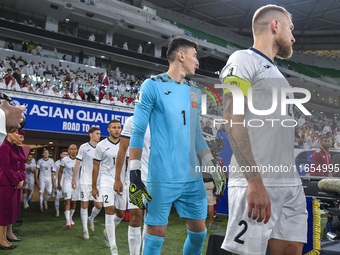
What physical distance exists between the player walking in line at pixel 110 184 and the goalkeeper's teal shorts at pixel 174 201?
2213 millimetres

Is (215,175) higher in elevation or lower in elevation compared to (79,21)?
lower

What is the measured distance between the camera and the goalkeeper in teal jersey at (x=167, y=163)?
7.07ft

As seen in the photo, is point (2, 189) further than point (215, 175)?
Yes

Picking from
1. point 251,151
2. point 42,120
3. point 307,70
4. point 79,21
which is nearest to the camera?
point 251,151

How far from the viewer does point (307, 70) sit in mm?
36969

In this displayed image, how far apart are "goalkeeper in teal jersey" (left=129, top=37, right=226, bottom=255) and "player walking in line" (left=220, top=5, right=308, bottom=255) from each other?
61cm

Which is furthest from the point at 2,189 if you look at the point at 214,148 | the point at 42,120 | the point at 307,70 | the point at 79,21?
the point at 307,70

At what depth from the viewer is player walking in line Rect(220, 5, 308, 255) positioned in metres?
1.54

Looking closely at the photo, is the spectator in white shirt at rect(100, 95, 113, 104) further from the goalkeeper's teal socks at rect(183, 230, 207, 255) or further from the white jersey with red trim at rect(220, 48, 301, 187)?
the white jersey with red trim at rect(220, 48, 301, 187)

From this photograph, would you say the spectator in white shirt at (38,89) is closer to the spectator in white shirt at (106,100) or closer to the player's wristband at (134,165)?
the spectator in white shirt at (106,100)

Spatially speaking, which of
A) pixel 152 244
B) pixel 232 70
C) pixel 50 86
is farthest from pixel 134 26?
pixel 232 70

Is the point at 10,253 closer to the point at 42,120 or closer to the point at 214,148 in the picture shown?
the point at 214,148

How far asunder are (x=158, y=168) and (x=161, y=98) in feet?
1.79

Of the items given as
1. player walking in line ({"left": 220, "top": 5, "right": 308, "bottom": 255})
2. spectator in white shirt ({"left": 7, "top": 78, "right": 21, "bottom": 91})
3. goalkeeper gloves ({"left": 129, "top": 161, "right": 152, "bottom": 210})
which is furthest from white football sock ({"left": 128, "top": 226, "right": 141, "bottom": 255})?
spectator in white shirt ({"left": 7, "top": 78, "right": 21, "bottom": 91})
